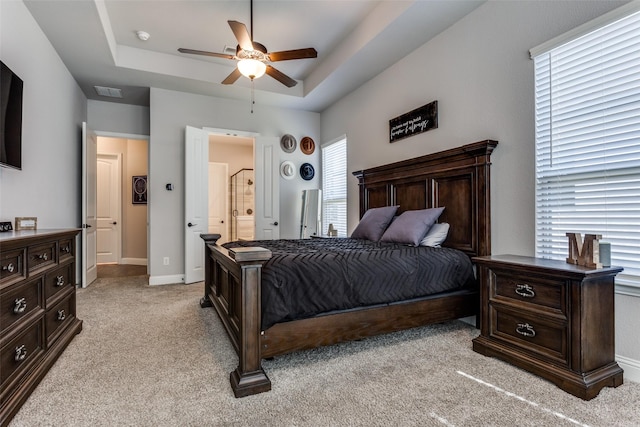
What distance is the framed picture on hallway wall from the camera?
6.59m

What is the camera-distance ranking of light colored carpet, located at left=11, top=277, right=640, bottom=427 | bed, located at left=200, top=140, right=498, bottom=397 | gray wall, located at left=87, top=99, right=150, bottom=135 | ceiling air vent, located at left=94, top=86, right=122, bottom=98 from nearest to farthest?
light colored carpet, located at left=11, top=277, right=640, bottom=427 < bed, located at left=200, top=140, right=498, bottom=397 < ceiling air vent, located at left=94, top=86, right=122, bottom=98 < gray wall, located at left=87, top=99, right=150, bottom=135

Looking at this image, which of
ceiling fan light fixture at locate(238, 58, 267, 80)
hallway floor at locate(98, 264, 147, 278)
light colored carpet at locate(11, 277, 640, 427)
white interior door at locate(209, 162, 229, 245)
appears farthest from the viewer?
white interior door at locate(209, 162, 229, 245)

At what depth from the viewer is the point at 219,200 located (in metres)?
7.37

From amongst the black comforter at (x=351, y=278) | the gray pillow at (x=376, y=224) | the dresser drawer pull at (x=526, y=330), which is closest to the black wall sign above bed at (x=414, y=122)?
the gray pillow at (x=376, y=224)

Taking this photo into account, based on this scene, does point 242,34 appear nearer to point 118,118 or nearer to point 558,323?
point 558,323

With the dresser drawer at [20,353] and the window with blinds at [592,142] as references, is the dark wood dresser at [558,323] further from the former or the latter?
the dresser drawer at [20,353]

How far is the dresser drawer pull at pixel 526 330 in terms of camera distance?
1934 millimetres

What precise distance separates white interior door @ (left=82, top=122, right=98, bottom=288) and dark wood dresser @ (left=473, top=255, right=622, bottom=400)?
15.9ft

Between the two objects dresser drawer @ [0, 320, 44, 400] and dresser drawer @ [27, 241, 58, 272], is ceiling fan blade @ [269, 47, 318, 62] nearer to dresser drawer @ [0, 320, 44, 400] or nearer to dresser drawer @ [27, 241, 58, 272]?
dresser drawer @ [27, 241, 58, 272]

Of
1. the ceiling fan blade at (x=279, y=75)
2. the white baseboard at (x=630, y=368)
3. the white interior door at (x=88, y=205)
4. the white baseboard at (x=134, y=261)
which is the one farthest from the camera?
the white baseboard at (x=134, y=261)

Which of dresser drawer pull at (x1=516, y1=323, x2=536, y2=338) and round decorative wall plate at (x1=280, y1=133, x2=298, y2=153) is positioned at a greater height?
round decorative wall plate at (x1=280, y1=133, x2=298, y2=153)

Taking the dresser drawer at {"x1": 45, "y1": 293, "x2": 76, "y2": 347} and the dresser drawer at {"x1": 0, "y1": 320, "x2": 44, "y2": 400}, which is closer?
the dresser drawer at {"x1": 0, "y1": 320, "x2": 44, "y2": 400}

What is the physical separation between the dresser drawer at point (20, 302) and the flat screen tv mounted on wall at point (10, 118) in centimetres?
101

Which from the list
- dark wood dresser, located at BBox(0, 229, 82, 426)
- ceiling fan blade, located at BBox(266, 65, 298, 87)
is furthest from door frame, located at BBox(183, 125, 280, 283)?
dark wood dresser, located at BBox(0, 229, 82, 426)
